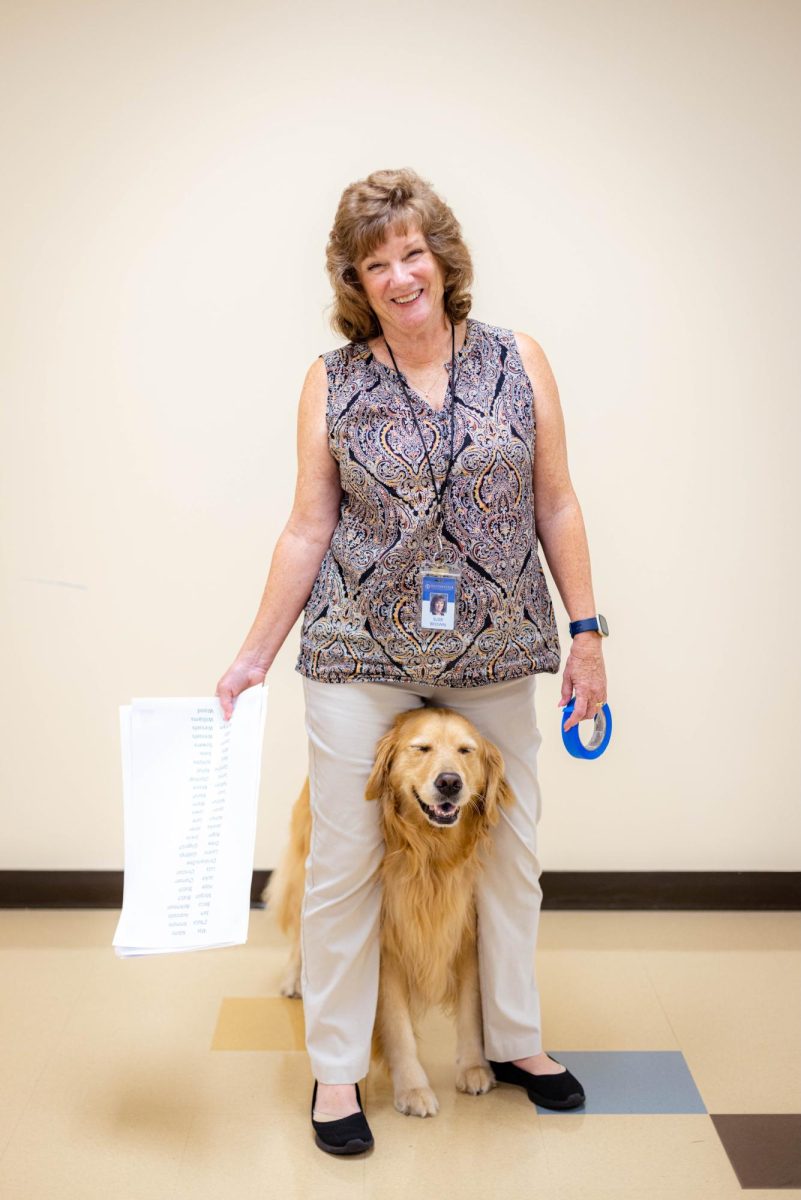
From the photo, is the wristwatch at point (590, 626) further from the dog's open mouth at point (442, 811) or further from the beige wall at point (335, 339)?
the beige wall at point (335, 339)

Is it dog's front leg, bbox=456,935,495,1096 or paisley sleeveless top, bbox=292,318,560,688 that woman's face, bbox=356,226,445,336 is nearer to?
paisley sleeveless top, bbox=292,318,560,688

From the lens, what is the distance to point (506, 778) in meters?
2.19

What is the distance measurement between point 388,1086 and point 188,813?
0.66 m

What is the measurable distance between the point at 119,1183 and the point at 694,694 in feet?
5.62

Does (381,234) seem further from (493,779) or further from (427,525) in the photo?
(493,779)

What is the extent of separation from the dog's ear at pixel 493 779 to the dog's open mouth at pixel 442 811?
7 centimetres

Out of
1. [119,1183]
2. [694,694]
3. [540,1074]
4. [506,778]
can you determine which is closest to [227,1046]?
[119,1183]

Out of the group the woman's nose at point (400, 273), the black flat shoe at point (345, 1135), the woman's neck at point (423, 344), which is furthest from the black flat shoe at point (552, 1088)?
the woman's nose at point (400, 273)

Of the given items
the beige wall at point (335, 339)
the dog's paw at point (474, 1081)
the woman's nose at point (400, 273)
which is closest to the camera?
the woman's nose at point (400, 273)

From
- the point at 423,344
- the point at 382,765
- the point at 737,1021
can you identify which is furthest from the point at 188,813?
the point at 737,1021

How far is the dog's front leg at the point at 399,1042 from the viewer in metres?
2.26

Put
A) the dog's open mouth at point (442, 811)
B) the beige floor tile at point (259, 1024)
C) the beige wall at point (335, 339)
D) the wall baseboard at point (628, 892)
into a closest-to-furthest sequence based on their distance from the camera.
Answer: the dog's open mouth at point (442, 811), the beige floor tile at point (259, 1024), the beige wall at point (335, 339), the wall baseboard at point (628, 892)

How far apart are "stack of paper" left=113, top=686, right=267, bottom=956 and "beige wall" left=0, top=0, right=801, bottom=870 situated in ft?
2.82

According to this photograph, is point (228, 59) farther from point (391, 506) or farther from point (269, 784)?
point (269, 784)
